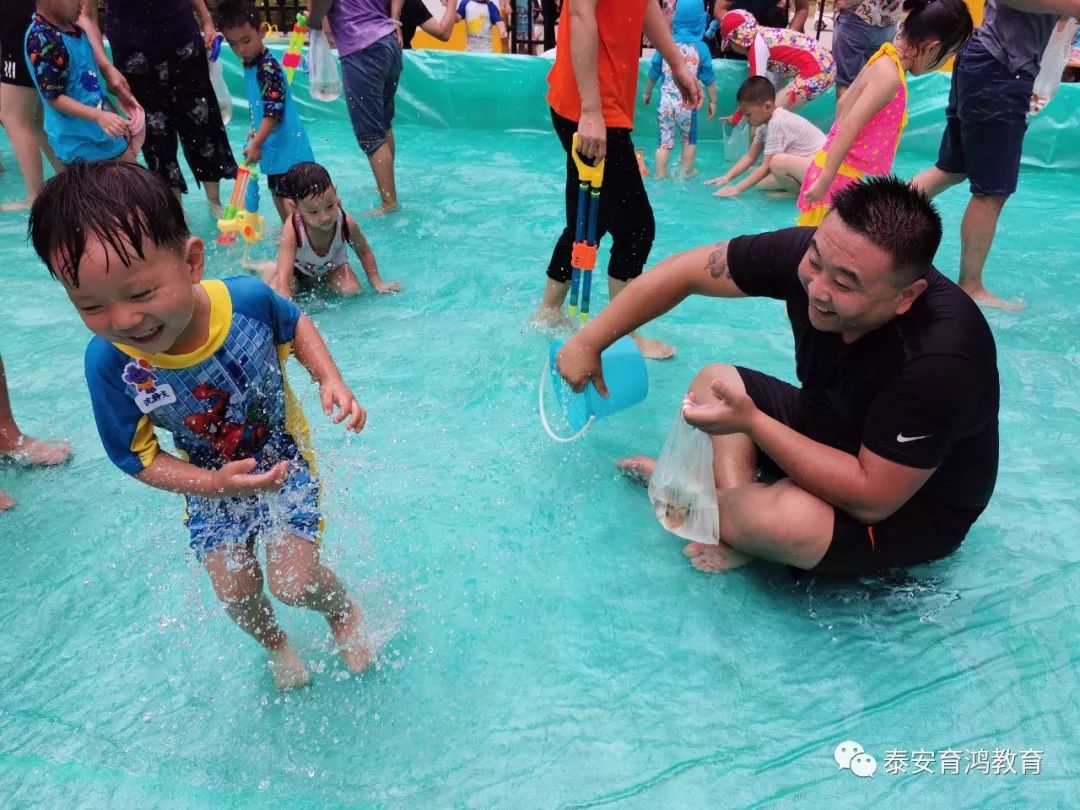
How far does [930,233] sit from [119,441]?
1.68 m

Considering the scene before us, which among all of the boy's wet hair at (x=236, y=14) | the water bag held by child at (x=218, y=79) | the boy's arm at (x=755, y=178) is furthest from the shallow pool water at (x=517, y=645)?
the boy's arm at (x=755, y=178)

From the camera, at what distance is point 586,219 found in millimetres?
3090

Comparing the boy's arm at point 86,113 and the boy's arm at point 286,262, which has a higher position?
the boy's arm at point 86,113

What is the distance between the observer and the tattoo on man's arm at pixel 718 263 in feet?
7.24

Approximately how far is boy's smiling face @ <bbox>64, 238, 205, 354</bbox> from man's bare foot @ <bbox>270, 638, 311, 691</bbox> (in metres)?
0.80

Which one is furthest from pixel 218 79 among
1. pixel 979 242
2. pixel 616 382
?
pixel 979 242

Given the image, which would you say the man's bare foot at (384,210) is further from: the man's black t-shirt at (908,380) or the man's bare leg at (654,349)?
Result: the man's black t-shirt at (908,380)

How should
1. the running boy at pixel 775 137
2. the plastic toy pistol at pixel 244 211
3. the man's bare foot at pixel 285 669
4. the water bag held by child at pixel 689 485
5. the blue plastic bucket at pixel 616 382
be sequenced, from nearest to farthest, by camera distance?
the man's bare foot at pixel 285 669, the water bag held by child at pixel 689 485, the blue plastic bucket at pixel 616 382, the plastic toy pistol at pixel 244 211, the running boy at pixel 775 137

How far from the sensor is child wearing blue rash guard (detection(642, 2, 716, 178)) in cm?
588

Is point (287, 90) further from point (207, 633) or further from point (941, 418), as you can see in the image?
point (941, 418)

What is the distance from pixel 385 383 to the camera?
3.24m

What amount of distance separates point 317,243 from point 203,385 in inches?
88.6

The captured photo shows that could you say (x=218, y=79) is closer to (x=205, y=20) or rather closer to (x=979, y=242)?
(x=205, y=20)

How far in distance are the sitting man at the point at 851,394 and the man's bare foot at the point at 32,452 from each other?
1695 millimetres
